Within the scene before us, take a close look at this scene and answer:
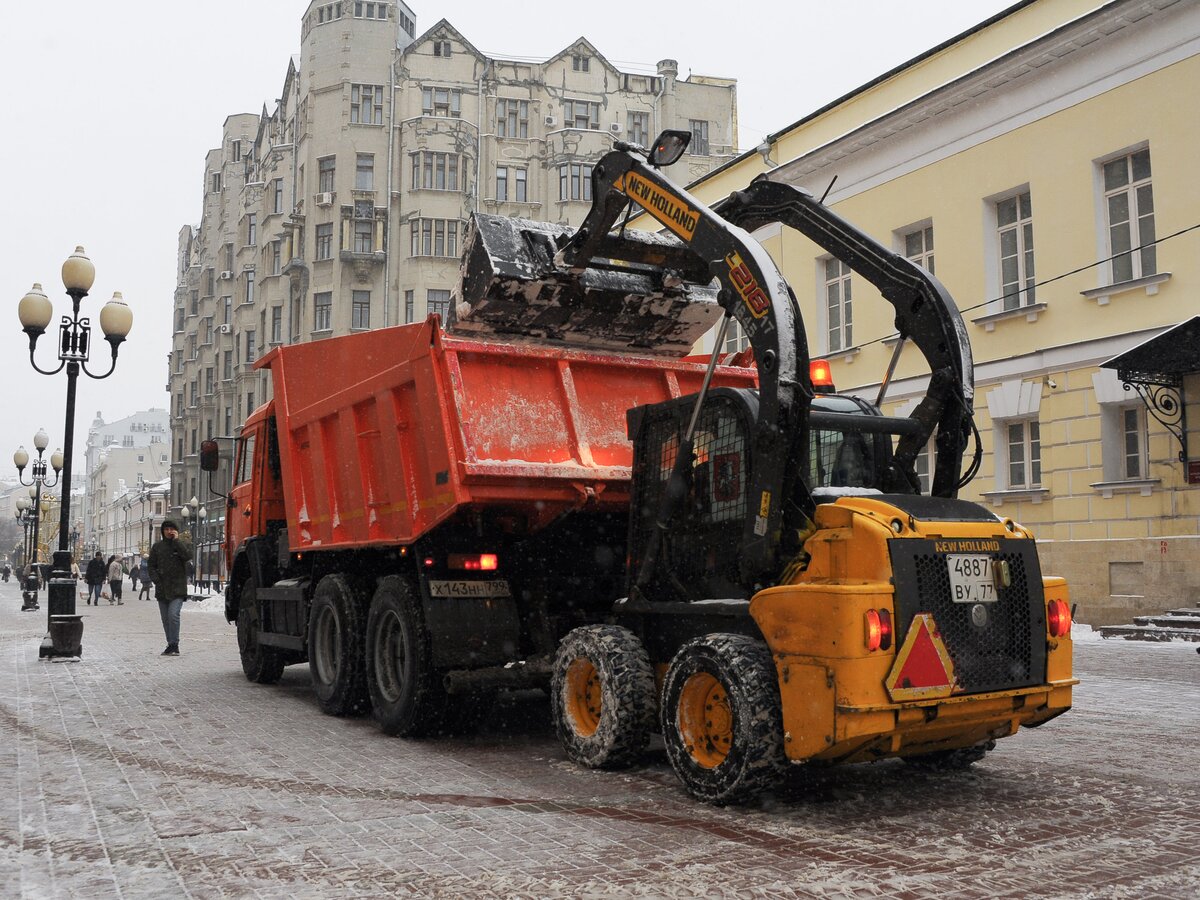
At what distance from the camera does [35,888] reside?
4.57 metres

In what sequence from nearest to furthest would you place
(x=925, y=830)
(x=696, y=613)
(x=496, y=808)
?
1. (x=925, y=830)
2. (x=496, y=808)
3. (x=696, y=613)

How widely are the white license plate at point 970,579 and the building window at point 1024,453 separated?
13075mm

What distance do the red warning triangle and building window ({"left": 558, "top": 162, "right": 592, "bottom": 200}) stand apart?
51626 millimetres

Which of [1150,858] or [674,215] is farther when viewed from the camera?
[674,215]

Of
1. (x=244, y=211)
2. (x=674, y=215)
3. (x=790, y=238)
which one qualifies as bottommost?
(x=674, y=215)

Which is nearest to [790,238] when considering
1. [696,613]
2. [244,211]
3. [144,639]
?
[144,639]

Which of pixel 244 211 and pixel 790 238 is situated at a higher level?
pixel 244 211

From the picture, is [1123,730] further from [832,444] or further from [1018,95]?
[1018,95]

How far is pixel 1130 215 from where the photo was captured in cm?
1681

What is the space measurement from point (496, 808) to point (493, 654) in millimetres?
2096

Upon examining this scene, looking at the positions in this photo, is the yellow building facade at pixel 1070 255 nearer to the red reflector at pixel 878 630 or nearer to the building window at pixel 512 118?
the red reflector at pixel 878 630

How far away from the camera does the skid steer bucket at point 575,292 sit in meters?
8.10

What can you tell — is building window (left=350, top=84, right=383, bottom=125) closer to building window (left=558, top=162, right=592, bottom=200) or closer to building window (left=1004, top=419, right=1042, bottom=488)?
building window (left=558, top=162, right=592, bottom=200)

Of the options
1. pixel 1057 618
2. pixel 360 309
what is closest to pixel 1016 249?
pixel 1057 618
